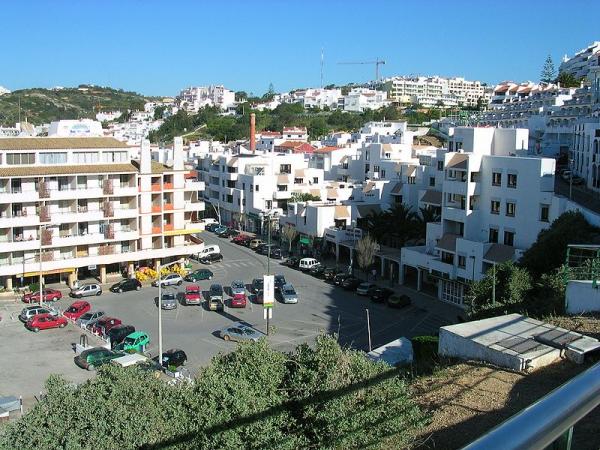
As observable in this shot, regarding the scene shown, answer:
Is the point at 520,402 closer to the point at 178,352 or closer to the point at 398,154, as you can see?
the point at 178,352

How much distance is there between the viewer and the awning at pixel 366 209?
36094 millimetres

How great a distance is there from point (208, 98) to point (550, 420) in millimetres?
149143

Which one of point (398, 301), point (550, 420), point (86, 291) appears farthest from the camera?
point (86, 291)

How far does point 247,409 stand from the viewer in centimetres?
880

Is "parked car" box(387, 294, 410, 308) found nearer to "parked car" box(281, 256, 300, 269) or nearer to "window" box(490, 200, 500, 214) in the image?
"window" box(490, 200, 500, 214)

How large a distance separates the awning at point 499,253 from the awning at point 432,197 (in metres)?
6.08

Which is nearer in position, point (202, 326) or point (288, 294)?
point (202, 326)

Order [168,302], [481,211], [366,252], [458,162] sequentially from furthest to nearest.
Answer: [366,252] → [458,162] → [481,211] → [168,302]

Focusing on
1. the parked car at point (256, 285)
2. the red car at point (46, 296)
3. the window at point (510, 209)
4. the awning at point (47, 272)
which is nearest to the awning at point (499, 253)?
the window at point (510, 209)

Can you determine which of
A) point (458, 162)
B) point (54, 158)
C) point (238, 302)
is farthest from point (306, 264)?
point (54, 158)

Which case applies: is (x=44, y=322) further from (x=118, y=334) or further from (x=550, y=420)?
(x=550, y=420)

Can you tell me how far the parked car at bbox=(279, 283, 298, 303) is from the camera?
2697 centimetres

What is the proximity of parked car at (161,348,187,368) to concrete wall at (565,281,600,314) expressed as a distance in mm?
11691

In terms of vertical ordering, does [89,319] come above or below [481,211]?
below
